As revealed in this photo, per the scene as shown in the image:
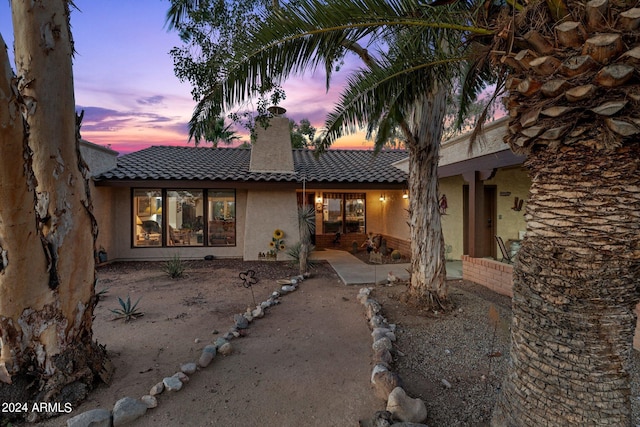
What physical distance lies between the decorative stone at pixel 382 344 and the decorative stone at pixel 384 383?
73 centimetres

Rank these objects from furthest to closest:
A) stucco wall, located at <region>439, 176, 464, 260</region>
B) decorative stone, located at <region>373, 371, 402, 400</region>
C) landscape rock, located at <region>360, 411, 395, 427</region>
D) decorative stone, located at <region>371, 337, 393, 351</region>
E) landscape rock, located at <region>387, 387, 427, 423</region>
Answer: stucco wall, located at <region>439, 176, 464, 260</region> → decorative stone, located at <region>371, 337, 393, 351</region> → decorative stone, located at <region>373, 371, 402, 400</region> → landscape rock, located at <region>387, 387, 427, 423</region> → landscape rock, located at <region>360, 411, 395, 427</region>

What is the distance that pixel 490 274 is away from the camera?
23.0ft

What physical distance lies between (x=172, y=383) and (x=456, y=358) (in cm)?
329

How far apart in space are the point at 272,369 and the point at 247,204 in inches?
305

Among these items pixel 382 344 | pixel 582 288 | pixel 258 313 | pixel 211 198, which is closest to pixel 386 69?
pixel 582 288

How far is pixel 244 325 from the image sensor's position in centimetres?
489

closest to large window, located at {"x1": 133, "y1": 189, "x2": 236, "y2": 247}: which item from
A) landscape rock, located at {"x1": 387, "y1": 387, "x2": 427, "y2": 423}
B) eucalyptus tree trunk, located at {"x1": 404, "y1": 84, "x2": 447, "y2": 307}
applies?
eucalyptus tree trunk, located at {"x1": 404, "y1": 84, "x2": 447, "y2": 307}

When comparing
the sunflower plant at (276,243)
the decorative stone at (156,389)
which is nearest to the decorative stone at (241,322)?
the decorative stone at (156,389)

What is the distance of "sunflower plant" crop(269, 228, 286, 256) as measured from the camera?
1061 centimetres

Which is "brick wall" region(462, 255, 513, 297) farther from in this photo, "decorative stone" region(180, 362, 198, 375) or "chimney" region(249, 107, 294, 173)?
"chimney" region(249, 107, 294, 173)

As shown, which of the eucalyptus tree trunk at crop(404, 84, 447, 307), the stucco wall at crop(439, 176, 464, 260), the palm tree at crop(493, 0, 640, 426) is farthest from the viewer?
the stucco wall at crop(439, 176, 464, 260)

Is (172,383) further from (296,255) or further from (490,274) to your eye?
(296,255)

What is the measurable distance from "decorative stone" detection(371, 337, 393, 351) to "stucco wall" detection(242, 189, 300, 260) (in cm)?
688

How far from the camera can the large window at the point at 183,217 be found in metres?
10.7
